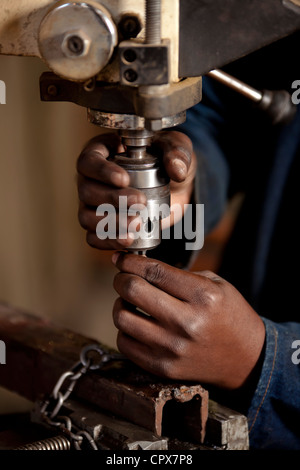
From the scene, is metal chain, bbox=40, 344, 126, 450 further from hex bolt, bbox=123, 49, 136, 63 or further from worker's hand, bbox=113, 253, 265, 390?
hex bolt, bbox=123, 49, 136, 63

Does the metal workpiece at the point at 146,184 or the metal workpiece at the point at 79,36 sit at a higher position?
the metal workpiece at the point at 79,36

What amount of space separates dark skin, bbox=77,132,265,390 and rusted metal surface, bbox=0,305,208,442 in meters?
0.03

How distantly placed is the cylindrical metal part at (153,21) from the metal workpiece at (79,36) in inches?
1.9

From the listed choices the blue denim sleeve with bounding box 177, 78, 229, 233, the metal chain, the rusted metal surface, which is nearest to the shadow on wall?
the blue denim sleeve with bounding box 177, 78, 229, 233

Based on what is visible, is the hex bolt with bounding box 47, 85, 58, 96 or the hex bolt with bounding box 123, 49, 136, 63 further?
the hex bolt with bounding box 47, 85, 58, 96

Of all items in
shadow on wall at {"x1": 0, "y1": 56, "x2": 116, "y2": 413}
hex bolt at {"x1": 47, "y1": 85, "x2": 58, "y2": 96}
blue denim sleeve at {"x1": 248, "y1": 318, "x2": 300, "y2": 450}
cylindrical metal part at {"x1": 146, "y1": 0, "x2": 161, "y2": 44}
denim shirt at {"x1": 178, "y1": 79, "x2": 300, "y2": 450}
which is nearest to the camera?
cylindrical metal part at {"x1": 146, "y1": 0, "x2": 161, "y2": 44}

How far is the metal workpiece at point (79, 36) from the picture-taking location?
26.7 inches

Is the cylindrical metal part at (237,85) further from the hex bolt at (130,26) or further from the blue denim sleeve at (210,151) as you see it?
the blue denim sleeve at (210,151)

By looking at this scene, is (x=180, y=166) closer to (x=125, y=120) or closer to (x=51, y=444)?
(x=125, y=120)

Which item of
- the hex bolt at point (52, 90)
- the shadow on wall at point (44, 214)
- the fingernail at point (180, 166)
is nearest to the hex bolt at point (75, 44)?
the hex bolt at point (52, 90)

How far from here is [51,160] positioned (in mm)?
2723

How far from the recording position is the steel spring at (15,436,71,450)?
0.79 m

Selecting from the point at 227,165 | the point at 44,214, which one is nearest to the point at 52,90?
the point at 227,165

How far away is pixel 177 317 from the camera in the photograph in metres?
0.81
